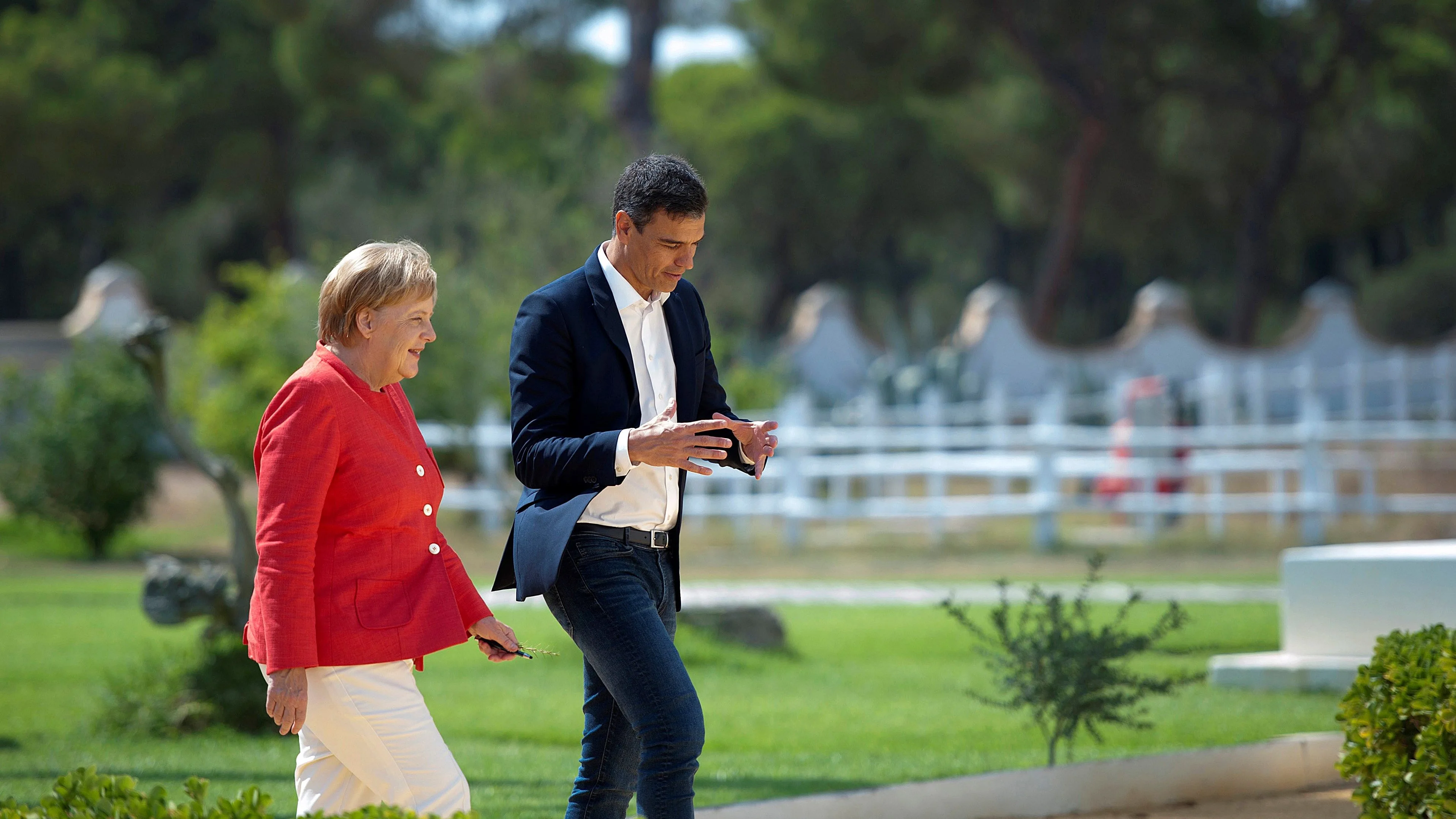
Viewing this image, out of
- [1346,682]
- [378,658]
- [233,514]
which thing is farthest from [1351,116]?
[378,658]

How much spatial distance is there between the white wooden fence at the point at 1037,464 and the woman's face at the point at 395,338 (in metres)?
13.2

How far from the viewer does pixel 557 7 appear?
31266mm

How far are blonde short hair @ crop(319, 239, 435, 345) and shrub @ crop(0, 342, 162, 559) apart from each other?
15228 mm

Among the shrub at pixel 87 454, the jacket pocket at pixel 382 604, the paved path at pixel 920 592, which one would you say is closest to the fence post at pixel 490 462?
the shrub at pixel 87 454

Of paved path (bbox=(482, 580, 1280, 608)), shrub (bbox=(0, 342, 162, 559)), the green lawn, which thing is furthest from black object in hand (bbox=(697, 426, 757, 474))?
shrub (bbox=(0, 342, 162, 559))

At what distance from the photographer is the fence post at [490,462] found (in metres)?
17.5

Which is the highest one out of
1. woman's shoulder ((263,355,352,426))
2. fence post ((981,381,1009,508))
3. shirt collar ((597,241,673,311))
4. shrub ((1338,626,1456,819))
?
fence post ((981,381,1009,508))

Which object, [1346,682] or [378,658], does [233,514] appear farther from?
[1346,682]

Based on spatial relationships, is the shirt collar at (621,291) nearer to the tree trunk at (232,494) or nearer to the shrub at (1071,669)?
the shrub at (1071,669)

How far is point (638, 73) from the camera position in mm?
29609

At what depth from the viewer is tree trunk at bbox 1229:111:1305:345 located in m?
30.2

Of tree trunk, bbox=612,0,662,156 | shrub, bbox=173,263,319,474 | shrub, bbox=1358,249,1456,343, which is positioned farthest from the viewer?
shrub, bbox=1358,249,1456,343

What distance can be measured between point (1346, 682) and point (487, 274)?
1568 cm

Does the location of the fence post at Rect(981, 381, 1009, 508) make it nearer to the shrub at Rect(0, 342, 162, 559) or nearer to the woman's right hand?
the shrub at Rect(0, 342, 162, 559)
